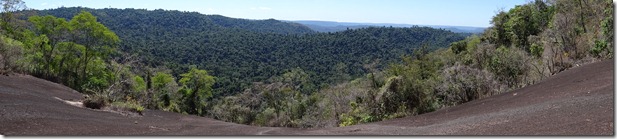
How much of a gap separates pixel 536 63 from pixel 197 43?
131711mm

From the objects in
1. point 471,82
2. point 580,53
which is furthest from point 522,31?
point 471,82

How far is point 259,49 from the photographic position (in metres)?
145

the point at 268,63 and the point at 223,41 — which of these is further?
the point at 223,41

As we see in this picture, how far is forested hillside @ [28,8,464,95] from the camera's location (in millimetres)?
105875

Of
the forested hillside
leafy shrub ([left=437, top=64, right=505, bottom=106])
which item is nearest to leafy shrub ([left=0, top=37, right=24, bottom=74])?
leafy shrub ([left=437, top=64, right=505, bottom=106])

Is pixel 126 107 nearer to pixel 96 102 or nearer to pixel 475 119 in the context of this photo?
pixel 96 102

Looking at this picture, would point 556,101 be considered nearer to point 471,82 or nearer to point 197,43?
point 471,82

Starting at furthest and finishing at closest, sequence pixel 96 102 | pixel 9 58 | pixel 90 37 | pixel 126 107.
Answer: pixel 90 37 < pixel 9 58 < pixel 126 107 < pixel 96 102

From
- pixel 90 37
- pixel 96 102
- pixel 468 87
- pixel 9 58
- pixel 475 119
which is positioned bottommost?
pixel 468 87

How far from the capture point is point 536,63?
23.9 m

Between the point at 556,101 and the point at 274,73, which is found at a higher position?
the point at 556,101

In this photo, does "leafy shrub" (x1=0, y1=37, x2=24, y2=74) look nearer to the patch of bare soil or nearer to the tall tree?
the patch of bare soil

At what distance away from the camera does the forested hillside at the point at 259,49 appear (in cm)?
10588

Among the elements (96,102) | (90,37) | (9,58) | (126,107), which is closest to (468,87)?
(126,107)
